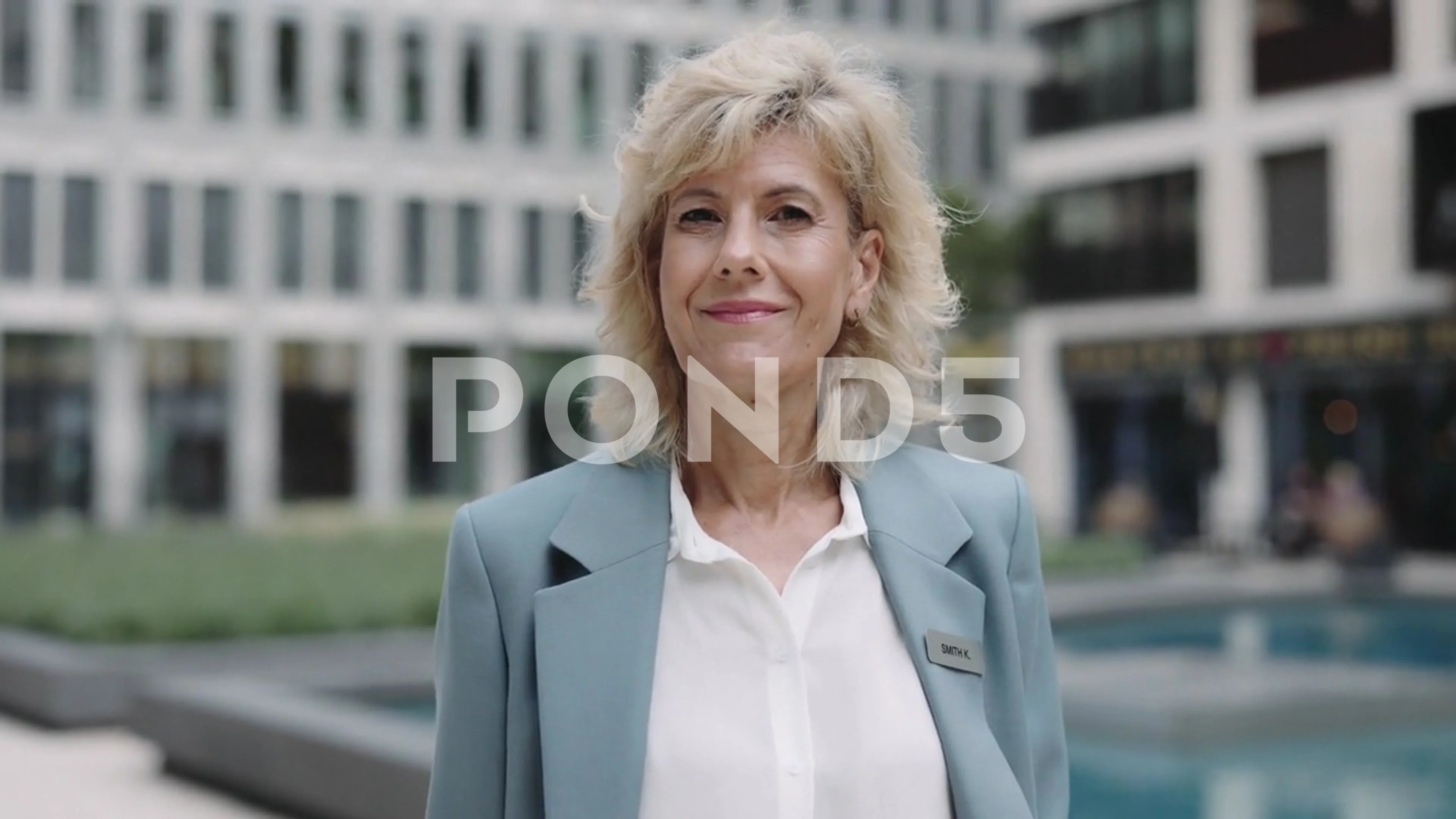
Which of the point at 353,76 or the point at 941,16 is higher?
the point at 941,16

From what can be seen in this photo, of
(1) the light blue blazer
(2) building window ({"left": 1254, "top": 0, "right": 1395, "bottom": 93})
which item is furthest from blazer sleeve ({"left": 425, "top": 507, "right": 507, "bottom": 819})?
(2) building window ({"left": 1254, "top": 0, "right": 1395, "bottom": 93})

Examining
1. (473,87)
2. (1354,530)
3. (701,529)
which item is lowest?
→ (1354,530)

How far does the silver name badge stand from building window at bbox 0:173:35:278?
1701 inches

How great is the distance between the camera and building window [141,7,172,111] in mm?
44094

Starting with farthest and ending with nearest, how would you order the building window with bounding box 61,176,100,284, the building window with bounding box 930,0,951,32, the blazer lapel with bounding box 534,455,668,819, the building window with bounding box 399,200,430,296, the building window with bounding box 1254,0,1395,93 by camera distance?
the building window with bounding box 930,0,951,32, the building window with bounding box 399,200,430,296, the building window with bounding box 61,176,100,284, the building window with bounding box 1254,0,1395,93, the blazer lapel with bounding box 534,455,668,819

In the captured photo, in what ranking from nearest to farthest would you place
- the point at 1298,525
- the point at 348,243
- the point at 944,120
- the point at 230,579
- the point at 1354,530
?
the point at 230,579 < the point at 1354,530 < the point at 1298,525 < the point at 348,243 < the point at 944,120

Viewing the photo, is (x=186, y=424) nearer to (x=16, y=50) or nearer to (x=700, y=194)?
(x=16, y=50)

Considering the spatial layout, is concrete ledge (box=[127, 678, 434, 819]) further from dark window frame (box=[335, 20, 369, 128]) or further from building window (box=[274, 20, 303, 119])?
dark window frame (box=[335, 20, 369, 128])

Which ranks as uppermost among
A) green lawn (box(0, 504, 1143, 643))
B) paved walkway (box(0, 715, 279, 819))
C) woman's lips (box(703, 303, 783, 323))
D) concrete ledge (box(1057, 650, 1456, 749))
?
woman's lips (box(703, 303, 783, 323))

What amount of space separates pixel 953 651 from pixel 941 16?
51.4m

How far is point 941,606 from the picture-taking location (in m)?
2.70

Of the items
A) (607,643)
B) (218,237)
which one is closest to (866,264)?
(607,643)

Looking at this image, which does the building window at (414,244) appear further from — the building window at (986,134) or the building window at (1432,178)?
the building window at (1432,178)

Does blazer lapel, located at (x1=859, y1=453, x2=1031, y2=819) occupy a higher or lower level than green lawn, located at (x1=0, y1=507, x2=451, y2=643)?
higher
